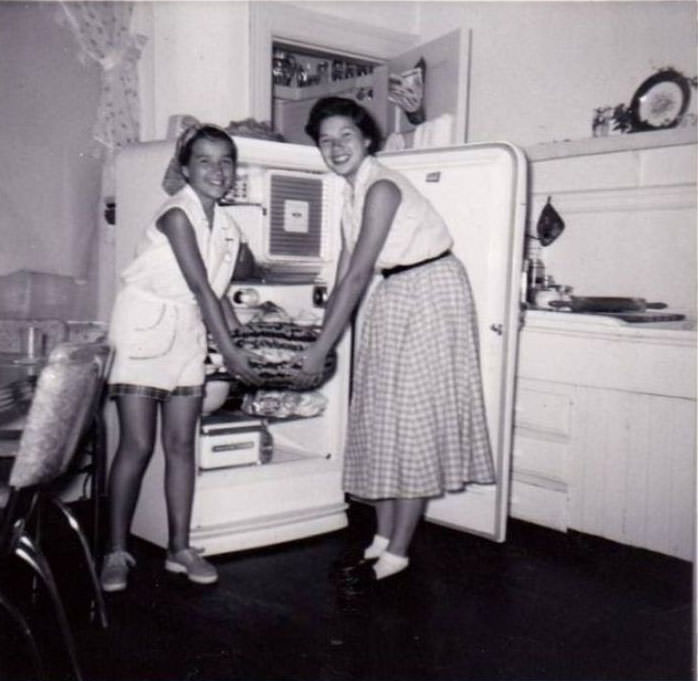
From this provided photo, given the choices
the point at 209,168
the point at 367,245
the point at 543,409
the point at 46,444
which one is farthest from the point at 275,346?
the point at 543,409

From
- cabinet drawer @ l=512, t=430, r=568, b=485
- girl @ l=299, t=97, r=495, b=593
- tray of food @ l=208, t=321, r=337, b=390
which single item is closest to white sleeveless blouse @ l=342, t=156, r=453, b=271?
girl @ l=299, t=97, r=495, b=593

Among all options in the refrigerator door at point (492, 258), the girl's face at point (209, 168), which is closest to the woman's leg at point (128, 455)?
the girl's face at point (209, 168)

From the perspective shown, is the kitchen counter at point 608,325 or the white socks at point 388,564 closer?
the white socks at point 388,564

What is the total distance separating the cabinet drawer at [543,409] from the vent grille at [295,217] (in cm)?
94

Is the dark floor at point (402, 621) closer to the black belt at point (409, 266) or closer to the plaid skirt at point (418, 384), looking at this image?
the plaid skirt at point (418, 384)

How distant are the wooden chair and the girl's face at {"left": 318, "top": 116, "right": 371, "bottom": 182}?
917mm

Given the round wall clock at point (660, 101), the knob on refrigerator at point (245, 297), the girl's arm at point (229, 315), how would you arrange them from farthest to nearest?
the round wall clock at point (660, 101) < the knob on refrigerator at point (245, 297) < the girl's arm at point (229, 315)

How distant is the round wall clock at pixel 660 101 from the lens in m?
3.01

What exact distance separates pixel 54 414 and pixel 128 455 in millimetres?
729

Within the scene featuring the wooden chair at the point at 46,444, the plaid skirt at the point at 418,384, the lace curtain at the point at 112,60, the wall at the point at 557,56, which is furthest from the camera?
the wall at the point at 557,56

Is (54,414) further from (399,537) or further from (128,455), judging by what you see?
(399,537)

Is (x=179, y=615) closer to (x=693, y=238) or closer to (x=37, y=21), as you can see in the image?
(x=37, y=21)

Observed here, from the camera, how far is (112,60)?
2938mm

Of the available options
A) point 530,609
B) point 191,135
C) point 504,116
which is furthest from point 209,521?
point 504,116
